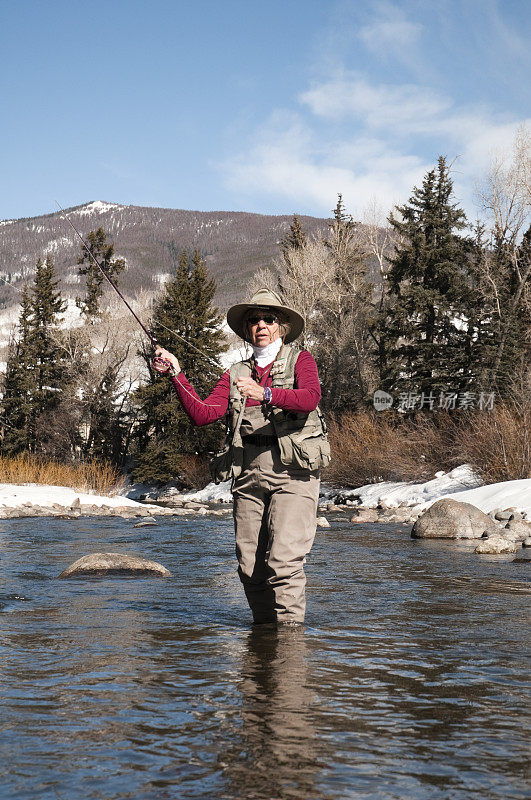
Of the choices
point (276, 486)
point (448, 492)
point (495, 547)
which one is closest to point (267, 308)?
point (276, 486)

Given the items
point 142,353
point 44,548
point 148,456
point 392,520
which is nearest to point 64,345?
point 142,353

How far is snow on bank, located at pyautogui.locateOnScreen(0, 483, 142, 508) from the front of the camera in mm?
21109

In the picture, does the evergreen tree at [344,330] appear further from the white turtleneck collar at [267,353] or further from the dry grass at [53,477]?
the white turtleneck collar at [267,353]

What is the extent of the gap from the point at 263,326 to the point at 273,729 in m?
2.51

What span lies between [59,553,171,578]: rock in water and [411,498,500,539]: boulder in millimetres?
5559

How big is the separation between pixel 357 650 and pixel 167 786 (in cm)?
247

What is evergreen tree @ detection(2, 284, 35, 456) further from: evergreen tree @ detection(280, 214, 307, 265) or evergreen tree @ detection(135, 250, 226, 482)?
evergreen tree @ detection(280, 214, 307, 265)

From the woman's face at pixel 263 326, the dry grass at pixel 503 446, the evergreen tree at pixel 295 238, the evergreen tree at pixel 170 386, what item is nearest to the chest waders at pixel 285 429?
the woman's face at pixel 263 326

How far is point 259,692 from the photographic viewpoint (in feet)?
13.5

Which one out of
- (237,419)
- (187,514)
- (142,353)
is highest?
(142,353)

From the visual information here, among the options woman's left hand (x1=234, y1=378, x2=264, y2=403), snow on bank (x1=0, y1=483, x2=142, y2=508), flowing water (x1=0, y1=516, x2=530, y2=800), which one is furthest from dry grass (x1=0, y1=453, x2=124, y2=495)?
woman's left hand (x1=234, y1=378, x2=264, y2=403)

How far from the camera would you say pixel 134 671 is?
15.0 ft

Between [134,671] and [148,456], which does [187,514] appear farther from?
[148,456]

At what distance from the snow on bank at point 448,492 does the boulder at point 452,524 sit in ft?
4.65
